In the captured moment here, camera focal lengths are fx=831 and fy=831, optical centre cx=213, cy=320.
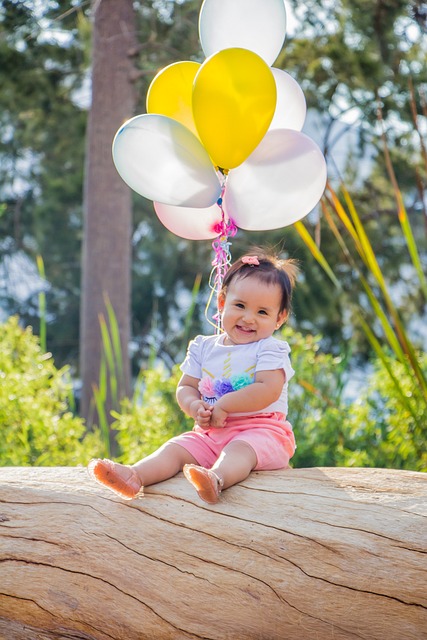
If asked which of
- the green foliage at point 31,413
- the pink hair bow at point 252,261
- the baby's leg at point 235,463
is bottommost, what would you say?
the green foliage at point 31,413

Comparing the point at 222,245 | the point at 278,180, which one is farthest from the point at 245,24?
the point at 222,245

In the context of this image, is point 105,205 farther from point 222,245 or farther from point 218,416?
point 218,416

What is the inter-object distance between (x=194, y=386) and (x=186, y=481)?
394 millimetres

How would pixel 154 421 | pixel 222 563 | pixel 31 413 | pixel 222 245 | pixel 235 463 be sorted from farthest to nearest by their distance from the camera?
pixel 154 421 < pixel 31 413 < pixel 222 245 < pixel 235 463 < pixel 222 563

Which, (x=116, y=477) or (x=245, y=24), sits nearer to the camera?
(x=116, y=477)

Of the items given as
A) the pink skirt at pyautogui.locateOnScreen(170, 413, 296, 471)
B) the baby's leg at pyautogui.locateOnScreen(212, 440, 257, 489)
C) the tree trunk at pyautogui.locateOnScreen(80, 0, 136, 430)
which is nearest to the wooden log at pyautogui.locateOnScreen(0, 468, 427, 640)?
the baby's leg at pyautogui.locateOnScreen(212, 440, 257, 489)

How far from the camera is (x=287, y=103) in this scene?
3.12 metres

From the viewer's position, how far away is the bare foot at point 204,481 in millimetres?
2385

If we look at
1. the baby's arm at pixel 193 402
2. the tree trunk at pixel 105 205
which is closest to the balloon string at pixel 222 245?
the baby's arm at pixel 193 402

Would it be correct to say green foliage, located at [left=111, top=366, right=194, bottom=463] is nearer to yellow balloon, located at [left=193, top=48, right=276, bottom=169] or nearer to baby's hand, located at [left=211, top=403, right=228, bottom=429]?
baby's hand, located at [left=211, top=403, right=228, bottom=429]

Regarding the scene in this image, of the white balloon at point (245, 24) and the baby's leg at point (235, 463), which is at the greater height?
the white balloon at point (245, 24)

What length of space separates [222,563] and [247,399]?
0.56m

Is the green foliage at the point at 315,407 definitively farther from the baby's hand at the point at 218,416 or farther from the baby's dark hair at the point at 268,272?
the baby's hand at the point at 218,416

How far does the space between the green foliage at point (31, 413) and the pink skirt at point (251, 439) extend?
1686mm
